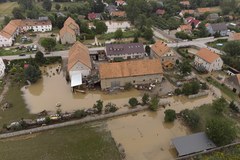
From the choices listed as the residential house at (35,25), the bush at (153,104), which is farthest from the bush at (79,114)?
the residential house at (35,25)

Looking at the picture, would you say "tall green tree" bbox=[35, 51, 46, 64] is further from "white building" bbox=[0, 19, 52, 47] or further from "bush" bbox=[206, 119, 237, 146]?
"bush" bbox=[206, 119, 237, 146]

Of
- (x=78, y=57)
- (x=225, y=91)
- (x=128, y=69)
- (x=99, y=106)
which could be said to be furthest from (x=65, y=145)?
(x=225, y=91)

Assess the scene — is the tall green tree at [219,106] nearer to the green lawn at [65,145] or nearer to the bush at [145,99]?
the bush at [145,99]

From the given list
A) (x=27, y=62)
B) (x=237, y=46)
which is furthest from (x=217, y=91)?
(x=27, y=62)

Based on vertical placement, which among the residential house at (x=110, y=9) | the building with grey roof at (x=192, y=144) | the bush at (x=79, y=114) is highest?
the residential house at (x=110, y=9)

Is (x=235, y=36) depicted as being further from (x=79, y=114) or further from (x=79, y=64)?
(x=79, y=114)

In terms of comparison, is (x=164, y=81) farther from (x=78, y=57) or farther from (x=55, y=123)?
(x=55, y=123)
